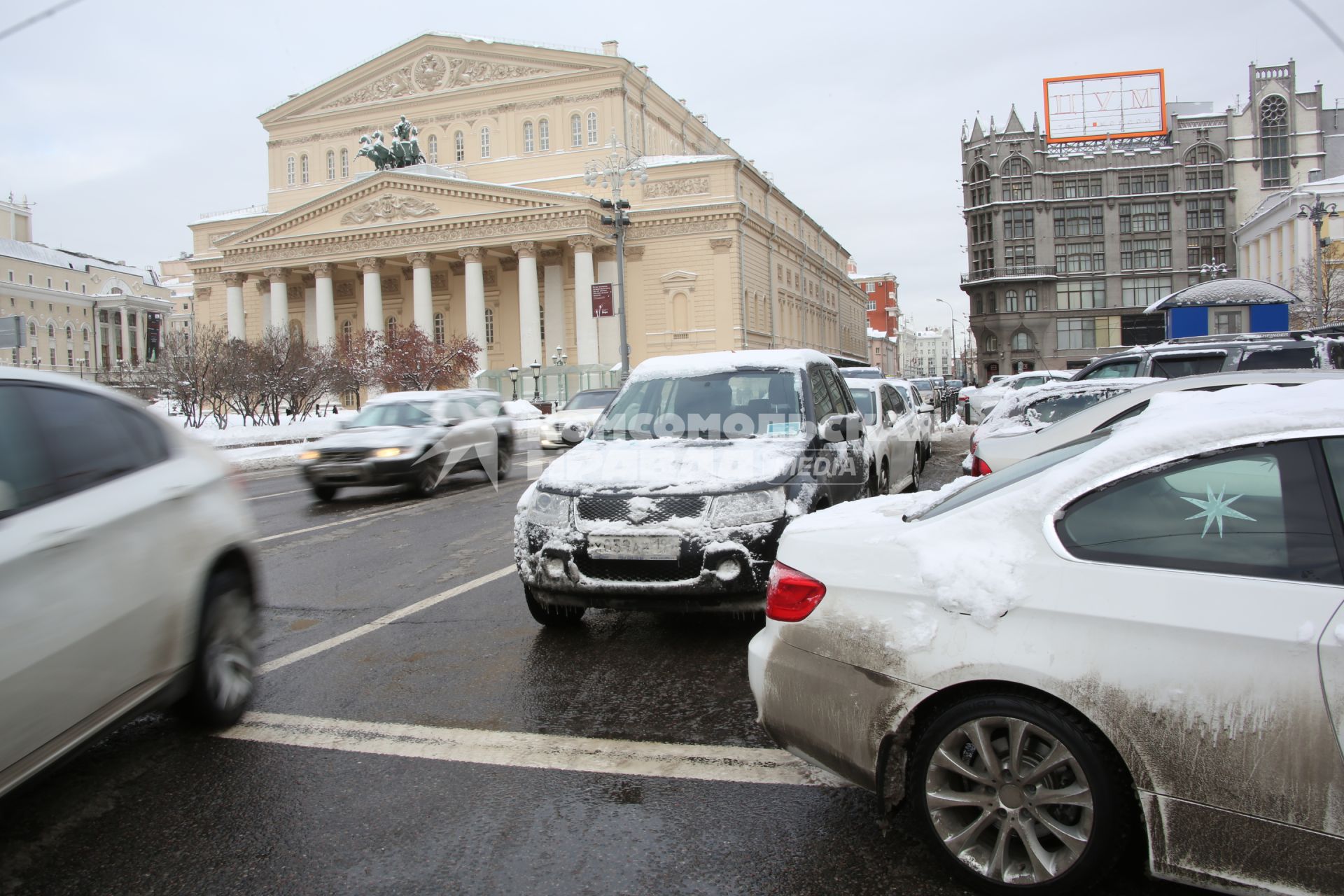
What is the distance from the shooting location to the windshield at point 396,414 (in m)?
14.9

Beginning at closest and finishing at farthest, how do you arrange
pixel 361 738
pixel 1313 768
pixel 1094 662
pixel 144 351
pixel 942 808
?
pixel 1313 768, pixel 1094 662, pixel 942 808, pixel 361 738, pixel 144 351

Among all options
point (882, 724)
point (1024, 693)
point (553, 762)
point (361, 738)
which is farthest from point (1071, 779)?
point (361, 738)

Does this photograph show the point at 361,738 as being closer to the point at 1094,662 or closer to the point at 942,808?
the point at 942,808

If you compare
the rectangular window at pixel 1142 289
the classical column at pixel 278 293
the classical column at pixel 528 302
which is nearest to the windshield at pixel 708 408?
the classical column at pixel 528 302

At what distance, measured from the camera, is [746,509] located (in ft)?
A: 17.5

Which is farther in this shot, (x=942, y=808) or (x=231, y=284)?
(x=231, y=284)

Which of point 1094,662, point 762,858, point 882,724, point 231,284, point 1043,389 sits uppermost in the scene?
point 231,284

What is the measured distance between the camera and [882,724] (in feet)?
9.81

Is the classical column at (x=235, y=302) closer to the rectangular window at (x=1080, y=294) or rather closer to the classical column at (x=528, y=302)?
the classical column at (x=528, y=302)

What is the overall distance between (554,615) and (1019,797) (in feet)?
12.1

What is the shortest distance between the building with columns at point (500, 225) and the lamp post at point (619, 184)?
1.59 m

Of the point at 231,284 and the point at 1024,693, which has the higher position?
the point at 231,284

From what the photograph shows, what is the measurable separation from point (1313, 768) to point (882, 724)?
1128mm

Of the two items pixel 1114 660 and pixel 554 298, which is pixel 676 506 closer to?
pixel 1114 660
